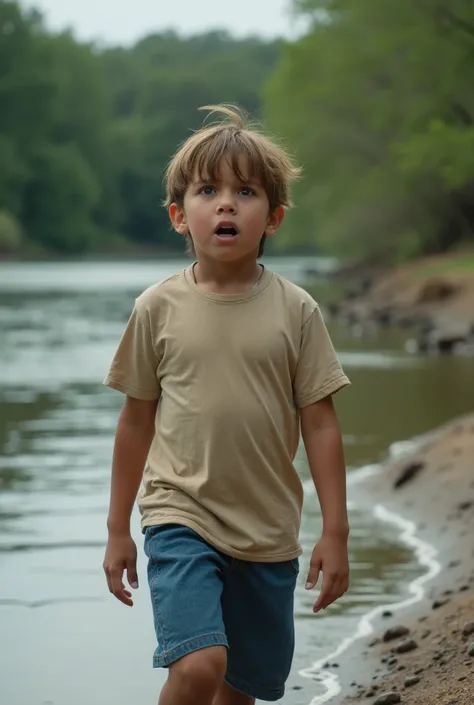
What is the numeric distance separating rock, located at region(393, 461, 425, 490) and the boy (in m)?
4.73

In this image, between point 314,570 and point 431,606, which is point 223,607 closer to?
point 314,570

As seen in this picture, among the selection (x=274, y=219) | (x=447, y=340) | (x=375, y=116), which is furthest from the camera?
(x=375, y=116)

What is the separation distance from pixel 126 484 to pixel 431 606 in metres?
2.22

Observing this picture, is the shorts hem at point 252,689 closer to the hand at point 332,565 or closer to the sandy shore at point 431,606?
the hand at point 332,565

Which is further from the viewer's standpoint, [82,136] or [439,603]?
[82,136]

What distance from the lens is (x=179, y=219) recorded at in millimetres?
3945

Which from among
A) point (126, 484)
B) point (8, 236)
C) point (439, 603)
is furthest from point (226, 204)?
point (8, 236)

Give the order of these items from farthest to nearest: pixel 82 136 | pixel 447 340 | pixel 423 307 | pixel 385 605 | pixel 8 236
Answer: pixel 82 136 → pixel 8 236 → pixel 423 307 → pixel 447 340 → pixel 385 605

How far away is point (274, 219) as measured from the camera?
12.8ft

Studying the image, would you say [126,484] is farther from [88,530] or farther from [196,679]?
[88,530]

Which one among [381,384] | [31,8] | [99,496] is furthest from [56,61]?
[99,496]

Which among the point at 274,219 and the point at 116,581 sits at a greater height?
the point at 274,219

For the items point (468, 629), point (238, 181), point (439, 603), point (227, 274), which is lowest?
point (439, 603)

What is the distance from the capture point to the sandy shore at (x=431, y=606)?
450cm
